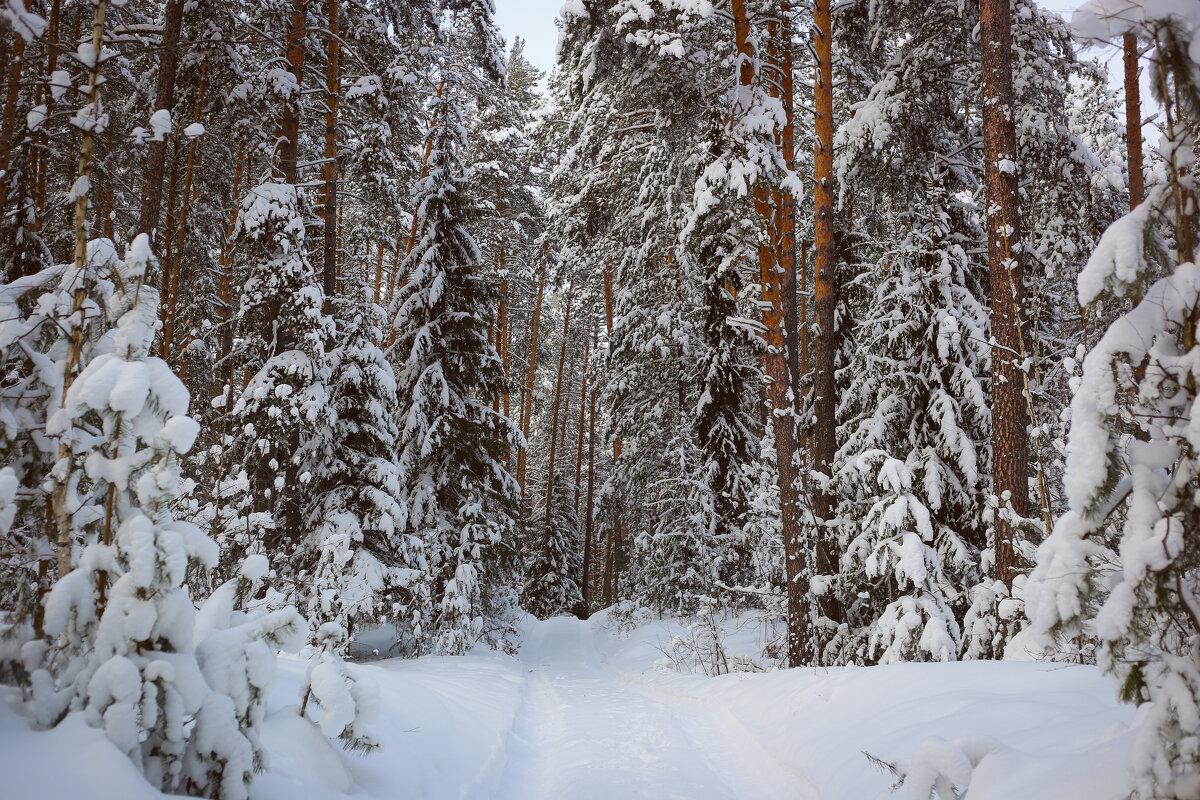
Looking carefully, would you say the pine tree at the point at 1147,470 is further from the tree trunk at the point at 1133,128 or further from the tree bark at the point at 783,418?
the tree trunk at the point at 1133,128

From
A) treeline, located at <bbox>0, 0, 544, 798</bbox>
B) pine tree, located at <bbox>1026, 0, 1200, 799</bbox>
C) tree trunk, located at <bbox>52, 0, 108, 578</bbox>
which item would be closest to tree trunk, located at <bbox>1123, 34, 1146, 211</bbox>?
pine tree, located at <bbox>1026, 0, 1200, 799</bbox>

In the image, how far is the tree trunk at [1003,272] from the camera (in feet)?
23.1

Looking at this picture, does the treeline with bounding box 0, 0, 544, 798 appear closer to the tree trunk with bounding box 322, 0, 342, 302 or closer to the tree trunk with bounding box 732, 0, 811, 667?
the tree trunk with bounding box 322, 0, 342, 302

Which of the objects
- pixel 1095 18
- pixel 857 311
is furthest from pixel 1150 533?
pixel 857 311

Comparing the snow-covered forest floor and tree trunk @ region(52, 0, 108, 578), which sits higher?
tree trunk @ region(52, 0, 108, 578)

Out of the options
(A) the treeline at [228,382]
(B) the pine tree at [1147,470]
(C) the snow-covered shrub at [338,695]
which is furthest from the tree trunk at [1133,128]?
(C) the snow-covered shrub at [338,695]

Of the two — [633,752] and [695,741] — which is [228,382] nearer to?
[633,752]

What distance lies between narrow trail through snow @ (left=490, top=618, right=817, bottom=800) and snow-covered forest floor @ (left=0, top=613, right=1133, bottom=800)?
0.08 feet

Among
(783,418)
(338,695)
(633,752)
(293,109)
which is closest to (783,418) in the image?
(783,418)

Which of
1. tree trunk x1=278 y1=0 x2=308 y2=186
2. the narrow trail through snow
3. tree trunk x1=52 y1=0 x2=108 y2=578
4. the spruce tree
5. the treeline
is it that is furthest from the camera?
the spruce tree

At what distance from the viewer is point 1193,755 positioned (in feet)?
6.22

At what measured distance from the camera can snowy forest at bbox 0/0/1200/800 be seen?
2459 millimetres

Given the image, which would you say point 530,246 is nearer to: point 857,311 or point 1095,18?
point 857,311

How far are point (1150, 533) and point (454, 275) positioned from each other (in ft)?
42.8
